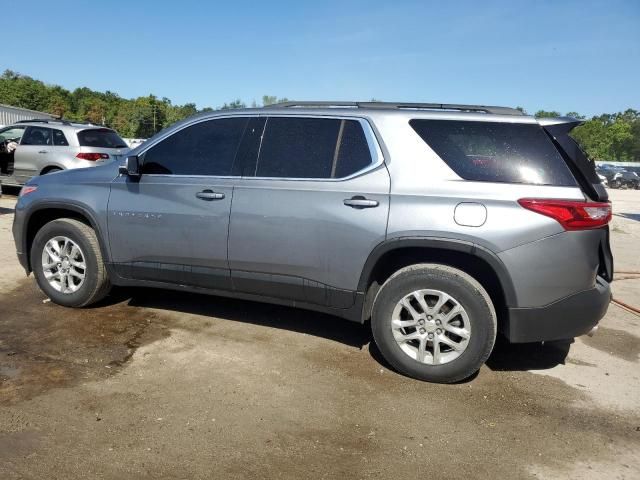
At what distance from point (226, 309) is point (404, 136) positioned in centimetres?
241

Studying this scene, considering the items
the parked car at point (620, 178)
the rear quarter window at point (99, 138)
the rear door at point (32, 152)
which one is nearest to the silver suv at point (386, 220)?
the rear quarter window at point (99, 138)

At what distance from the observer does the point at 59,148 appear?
1086 centimetres

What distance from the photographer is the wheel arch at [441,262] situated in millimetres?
3447

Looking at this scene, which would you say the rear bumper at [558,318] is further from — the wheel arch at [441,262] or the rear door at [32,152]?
the rear door at [32,152]

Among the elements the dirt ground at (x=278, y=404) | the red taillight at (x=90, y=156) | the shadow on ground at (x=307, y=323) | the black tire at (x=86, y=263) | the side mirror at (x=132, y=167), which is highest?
the side mirror at (x=132, y=167)

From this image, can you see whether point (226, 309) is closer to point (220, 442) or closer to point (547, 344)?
point (220, 442)

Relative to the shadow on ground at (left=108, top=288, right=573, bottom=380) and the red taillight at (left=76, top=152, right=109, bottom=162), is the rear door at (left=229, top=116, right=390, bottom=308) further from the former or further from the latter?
the red taillight at (left=76, top=152, right=109, bottom=162)

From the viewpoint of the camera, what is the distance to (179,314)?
4.88 meters

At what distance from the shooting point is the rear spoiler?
348cm

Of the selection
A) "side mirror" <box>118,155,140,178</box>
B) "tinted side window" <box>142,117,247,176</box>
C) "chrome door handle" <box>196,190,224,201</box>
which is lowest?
"chrome door handle" <box>196,190,224,201</box>

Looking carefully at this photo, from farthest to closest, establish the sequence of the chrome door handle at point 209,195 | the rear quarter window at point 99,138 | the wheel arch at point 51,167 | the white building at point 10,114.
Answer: the white building at point 10,114 < the wheel arch at point 51,167 < the rear quarter window at point 99,138 < the chrome door handle at point 209,195

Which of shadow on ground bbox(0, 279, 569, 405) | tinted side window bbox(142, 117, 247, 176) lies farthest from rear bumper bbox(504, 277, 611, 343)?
tinted side window bbox(142, 117, 247, 176)

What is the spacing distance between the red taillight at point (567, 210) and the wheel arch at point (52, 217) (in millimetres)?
3427

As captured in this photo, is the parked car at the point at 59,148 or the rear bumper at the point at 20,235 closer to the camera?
the rear bumper at the point at 20,235
